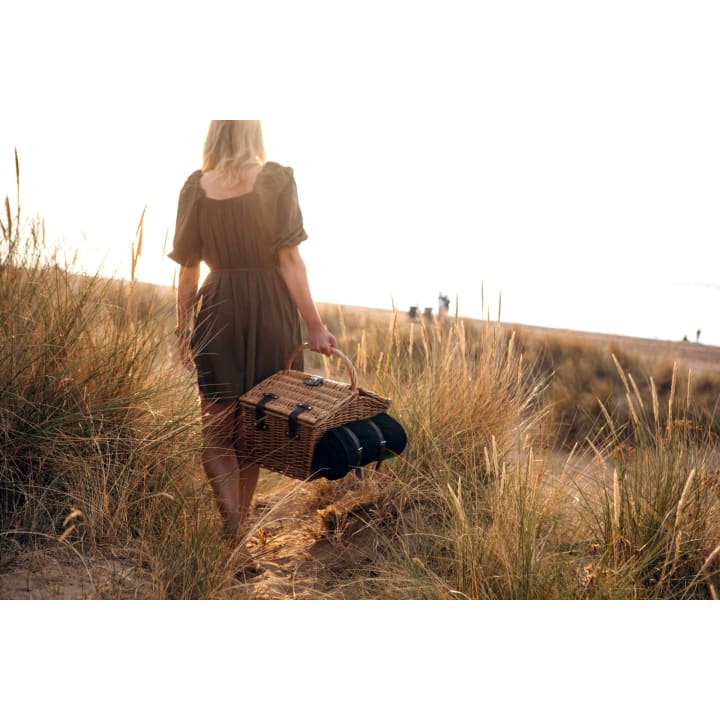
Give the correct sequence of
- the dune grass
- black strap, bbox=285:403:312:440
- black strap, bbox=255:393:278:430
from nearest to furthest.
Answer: the dune grass, black strap, bbox=285:403:312:440, black strap, bbox=255:393:278:430

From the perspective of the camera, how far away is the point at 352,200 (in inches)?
122

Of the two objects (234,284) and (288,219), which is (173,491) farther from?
(288,219)

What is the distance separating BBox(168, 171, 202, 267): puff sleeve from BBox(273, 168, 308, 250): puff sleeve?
0.29 metres

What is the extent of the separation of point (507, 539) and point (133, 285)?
55.4 inches

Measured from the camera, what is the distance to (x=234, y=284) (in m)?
2.48

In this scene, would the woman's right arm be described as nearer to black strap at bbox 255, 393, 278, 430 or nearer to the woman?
the woman

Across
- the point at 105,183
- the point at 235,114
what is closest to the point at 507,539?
the point at 235,114

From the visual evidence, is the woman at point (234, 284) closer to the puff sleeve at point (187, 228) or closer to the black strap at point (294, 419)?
the puff sleeve at point (187, 228)

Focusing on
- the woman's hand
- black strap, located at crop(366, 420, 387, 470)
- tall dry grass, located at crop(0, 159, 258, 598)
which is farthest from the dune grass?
the woman's hand

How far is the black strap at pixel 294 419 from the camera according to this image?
2.21m

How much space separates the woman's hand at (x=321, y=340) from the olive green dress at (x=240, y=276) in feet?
0.53

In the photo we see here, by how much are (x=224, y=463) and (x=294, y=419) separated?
451 millimetres

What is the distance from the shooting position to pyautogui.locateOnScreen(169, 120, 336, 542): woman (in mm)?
2402
